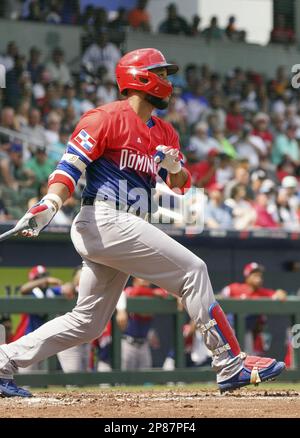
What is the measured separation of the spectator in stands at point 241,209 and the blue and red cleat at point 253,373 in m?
6.36

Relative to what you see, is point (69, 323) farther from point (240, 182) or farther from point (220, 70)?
point (220, 70)

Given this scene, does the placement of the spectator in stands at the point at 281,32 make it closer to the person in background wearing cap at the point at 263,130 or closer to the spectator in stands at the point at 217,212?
the person in background wearing cap at the point at 263,130

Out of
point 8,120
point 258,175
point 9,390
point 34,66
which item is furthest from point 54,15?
point 9,390

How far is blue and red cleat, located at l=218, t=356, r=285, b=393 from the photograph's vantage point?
6012 mm

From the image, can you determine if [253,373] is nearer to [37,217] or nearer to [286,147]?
[37,217]

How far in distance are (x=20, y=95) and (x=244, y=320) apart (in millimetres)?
4597

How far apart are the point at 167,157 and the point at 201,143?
8357 mm

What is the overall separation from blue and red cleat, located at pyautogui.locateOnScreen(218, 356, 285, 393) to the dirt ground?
112mm

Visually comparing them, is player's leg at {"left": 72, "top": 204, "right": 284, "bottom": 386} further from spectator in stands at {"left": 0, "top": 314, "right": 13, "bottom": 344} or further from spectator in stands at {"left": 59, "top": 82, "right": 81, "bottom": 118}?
spectator in stands at {"left": 59, "top": 82, "right": 81, "bottom": 118}

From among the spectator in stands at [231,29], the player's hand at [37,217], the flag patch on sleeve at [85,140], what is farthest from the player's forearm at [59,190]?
the spectator in stands at [231,29]

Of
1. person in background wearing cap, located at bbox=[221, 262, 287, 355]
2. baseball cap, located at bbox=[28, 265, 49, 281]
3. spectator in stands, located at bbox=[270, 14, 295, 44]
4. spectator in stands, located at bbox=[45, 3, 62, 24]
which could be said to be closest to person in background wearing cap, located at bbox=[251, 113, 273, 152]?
spectator in stands, located at bbox=[270, 14, 295, 44]

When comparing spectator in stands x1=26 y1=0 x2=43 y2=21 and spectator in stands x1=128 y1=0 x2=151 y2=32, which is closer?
spectator in stands x1=26 y1=0 x2=43 y2=21

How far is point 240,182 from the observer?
43.7 feet

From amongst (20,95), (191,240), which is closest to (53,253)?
(191,240)
